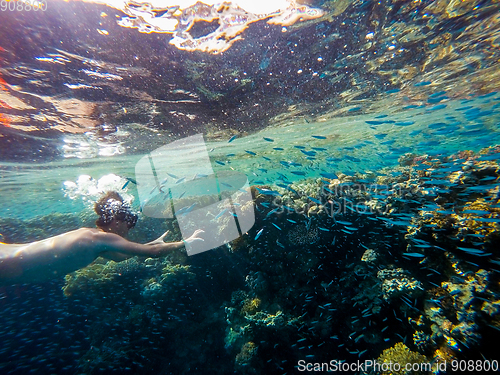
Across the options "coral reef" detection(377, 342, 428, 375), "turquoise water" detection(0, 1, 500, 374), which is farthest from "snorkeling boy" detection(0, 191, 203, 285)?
"coral reef" detection(377, 342, 428, 375)

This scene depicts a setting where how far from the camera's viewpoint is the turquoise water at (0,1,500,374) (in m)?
5.32

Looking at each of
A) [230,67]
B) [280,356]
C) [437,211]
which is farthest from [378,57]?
[280,356]

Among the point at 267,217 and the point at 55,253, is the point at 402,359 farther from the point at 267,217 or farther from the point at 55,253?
the point at 55,253

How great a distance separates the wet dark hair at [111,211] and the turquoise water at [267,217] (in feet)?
10.7

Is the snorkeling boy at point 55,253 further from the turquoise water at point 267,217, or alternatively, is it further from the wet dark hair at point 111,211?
the turquoise water at point 267,217

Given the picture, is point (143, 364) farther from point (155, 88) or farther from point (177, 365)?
Answer: point (155, 88)

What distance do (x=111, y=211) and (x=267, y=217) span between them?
16.8 ft

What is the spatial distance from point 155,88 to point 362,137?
843 inches

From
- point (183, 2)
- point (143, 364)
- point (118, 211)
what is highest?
point (183, 2)

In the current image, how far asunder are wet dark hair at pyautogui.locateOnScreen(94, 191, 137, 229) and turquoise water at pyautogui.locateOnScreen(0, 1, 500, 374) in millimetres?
3270

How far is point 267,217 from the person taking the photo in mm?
8000

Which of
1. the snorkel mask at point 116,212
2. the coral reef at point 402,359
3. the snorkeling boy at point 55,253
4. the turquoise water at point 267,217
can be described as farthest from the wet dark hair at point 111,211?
the coral reef at point 402,359

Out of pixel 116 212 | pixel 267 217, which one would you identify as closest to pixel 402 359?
pixel 267 217

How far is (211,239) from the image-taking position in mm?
9133
